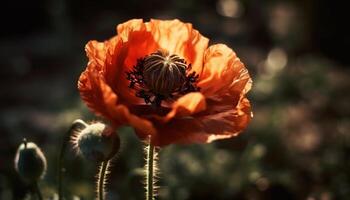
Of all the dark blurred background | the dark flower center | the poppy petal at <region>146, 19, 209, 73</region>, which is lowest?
the dark blurred background

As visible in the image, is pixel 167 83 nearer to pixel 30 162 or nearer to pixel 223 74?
pixel 223 74

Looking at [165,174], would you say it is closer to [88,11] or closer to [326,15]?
[326,15]

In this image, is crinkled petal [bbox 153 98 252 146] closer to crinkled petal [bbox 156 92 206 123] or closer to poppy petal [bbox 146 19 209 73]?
crinkled petal [bbox 156 92 206 123]

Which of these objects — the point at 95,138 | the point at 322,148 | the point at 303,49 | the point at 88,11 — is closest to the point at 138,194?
the point at 95,138

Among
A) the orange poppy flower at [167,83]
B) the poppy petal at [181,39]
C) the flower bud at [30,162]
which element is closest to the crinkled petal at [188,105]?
the orange poppy flower at [167,83]

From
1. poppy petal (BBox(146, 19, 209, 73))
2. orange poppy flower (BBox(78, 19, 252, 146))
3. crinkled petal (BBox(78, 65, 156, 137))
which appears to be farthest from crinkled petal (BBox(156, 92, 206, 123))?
poppy petal (BBox(146, 19, 209, 73))

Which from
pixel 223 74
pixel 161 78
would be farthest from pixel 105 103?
pixel 223 74

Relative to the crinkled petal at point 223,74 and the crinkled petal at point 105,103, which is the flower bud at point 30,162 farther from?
the crinkled petal at point 223,74
